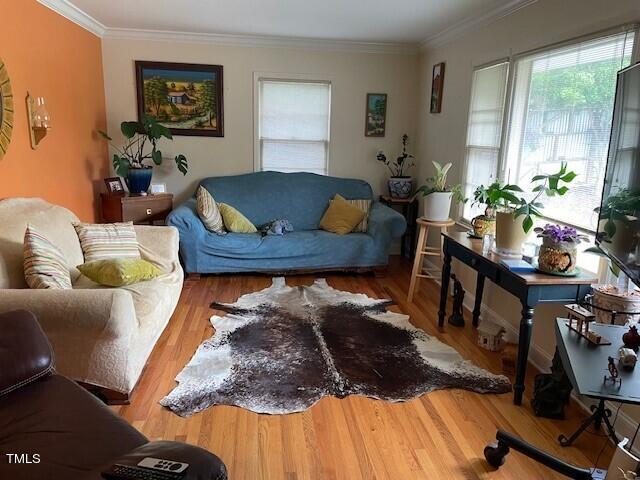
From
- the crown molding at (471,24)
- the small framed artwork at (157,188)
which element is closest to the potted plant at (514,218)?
the crown molding at (471,24)

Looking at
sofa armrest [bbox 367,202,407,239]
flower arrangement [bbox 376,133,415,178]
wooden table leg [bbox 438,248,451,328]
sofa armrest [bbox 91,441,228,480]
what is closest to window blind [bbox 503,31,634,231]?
wooden table leg [bbox 438,248,451,328]

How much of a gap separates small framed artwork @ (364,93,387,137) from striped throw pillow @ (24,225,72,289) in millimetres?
3661

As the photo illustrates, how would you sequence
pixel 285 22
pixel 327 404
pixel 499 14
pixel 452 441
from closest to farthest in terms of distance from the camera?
pixel 452 441 < pixel 327 404 < pixel 499 14 < pixel 285 22

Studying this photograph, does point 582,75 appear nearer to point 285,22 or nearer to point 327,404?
point 327,404

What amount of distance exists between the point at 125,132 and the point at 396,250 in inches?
128

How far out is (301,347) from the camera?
3.04 metres

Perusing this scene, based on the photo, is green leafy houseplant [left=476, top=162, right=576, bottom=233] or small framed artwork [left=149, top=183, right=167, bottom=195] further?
small framed artwork [left=149, top=183, right=167, bottom=195]

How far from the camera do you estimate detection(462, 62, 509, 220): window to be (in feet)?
11.5

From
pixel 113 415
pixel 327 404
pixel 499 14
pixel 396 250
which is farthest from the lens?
Answer: pixel 396 250

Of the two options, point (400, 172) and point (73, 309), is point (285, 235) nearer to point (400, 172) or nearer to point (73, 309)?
point (400, 172)

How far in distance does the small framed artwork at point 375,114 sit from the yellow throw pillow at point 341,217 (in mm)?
975

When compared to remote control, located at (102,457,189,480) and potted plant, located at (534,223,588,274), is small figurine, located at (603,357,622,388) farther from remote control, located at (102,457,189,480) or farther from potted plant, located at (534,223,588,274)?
remote control, located at (102,457,189,480)

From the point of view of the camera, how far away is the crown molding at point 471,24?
3248mm

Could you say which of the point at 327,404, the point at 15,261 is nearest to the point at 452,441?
the point at 327,404
